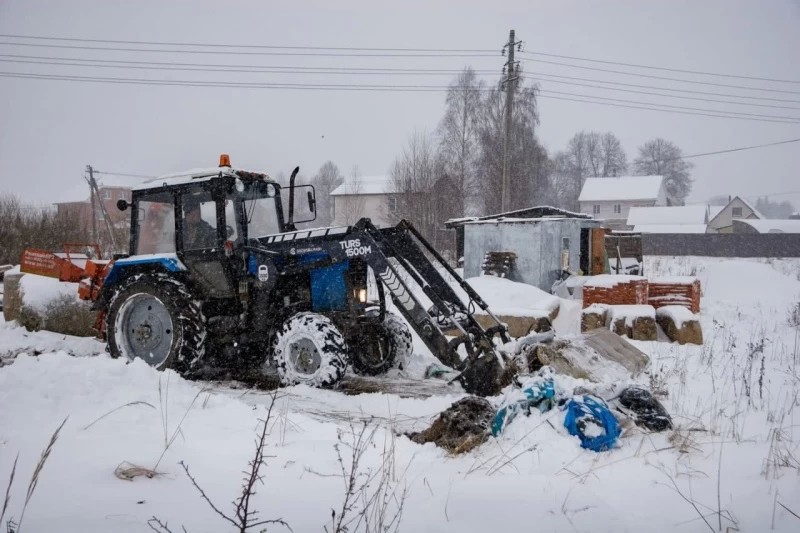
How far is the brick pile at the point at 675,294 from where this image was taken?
35.0 ft

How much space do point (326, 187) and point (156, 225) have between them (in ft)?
175

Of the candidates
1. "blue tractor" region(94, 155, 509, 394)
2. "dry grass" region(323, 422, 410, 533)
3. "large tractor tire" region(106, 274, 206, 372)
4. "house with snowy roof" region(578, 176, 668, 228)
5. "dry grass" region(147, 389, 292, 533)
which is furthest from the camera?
"house with snowy roof" region(578, 176, 668, 228)

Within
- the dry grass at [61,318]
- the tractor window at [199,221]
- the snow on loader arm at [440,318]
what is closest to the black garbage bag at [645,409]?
the snow on loader arm at [440,318]

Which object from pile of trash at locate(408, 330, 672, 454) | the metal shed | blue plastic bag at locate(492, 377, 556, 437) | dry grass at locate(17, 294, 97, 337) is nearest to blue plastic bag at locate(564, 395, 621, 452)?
pile of trash at locate(408, 330, 672, 454)

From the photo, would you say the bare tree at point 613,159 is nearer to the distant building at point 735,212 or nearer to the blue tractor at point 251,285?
the distant building at point 735,212

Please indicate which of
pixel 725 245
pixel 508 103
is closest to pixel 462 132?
pixel 508 103

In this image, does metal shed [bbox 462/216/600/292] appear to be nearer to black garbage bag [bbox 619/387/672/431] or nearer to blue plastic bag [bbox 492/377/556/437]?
black garbage bag [bbox 619/387/672/431]

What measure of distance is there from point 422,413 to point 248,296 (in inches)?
107

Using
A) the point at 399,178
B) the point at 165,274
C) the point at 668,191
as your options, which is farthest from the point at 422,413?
the point at 668,191

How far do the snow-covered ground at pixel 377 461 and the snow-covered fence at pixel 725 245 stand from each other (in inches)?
1287

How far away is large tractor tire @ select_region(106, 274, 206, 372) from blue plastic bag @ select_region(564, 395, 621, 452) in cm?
436

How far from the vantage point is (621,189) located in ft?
179

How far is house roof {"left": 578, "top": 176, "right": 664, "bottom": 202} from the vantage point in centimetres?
5378

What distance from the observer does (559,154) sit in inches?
2470
